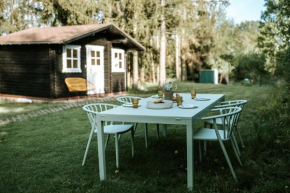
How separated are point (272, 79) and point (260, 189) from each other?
71.7 feet

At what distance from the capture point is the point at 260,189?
3.23m

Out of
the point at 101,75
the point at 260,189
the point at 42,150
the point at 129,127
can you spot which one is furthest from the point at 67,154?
the point at 101,75

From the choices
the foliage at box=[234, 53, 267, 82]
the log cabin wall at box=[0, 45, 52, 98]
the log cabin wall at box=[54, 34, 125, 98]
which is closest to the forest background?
the foliage at box=[234, 53, 267, 82]

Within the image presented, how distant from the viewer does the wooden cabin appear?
456 inches

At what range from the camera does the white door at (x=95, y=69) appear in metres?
12.9

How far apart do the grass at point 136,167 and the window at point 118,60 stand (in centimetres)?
881

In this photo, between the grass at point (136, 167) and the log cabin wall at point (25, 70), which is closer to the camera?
the grass at point (136, 167)

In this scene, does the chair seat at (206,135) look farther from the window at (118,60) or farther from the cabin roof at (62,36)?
the window at (118,60)

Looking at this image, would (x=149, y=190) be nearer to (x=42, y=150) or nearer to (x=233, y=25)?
(x=42, y=150)

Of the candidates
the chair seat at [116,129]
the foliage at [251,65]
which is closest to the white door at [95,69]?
the chair seat at [116,129]

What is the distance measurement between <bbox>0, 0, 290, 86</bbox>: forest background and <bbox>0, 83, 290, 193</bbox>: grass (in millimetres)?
4272

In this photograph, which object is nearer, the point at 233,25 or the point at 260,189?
the point at 260,189

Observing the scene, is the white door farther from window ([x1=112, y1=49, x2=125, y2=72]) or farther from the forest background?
the forest background

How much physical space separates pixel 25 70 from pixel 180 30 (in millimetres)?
7529
